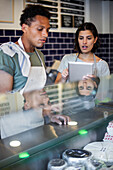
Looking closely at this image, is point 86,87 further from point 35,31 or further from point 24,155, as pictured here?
point 35,31

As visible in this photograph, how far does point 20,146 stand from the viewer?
745 mm

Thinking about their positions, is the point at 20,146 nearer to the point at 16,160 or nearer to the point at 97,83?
the point at 16,160

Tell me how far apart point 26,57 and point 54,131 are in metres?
0.97

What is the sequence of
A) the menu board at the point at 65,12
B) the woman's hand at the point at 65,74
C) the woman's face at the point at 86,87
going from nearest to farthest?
the woman's face at the point at 86,87 → the woman's hand at the point at 65,74 → the menu board at the point at 65,12

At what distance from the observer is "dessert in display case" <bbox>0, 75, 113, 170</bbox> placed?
743 mm

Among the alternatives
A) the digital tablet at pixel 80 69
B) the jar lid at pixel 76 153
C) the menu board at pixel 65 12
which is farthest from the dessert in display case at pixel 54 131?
the menu board at pixel 65 12

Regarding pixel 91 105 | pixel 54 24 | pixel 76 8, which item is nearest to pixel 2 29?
pixel 54 24

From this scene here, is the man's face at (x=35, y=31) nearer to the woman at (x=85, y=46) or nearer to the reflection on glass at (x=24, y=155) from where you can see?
the woman at (x=85, y=46)

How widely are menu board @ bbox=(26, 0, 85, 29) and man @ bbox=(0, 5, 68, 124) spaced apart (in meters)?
1.12

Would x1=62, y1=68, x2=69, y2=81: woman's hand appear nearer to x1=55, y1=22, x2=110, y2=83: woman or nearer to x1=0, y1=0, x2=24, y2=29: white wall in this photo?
x1=55, y1=22, x2=110, y2=83: woman

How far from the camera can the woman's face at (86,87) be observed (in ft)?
4.15

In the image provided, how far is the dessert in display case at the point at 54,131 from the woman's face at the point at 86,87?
3 cm

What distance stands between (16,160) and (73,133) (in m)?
0.28

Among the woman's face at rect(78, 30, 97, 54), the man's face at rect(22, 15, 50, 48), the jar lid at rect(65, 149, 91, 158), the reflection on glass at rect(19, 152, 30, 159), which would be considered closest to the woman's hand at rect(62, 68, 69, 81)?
the man's face at rect(22, 15, 50, 48)
